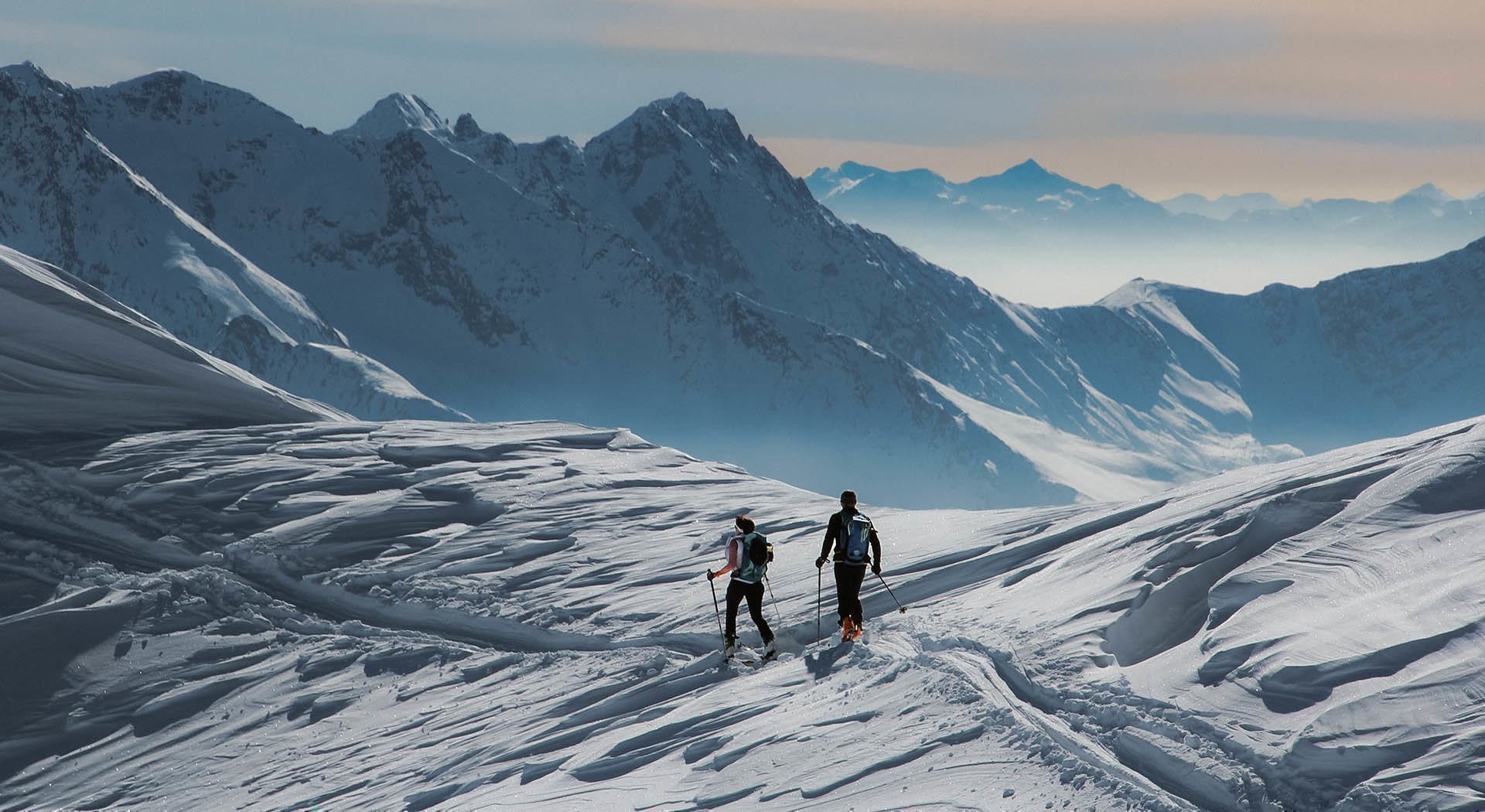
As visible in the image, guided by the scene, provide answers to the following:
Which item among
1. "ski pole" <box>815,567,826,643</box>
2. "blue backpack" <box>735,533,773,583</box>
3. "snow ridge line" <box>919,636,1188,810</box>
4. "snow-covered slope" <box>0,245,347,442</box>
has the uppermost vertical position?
"snow-covered slope" <box>0,245,347,442</box>

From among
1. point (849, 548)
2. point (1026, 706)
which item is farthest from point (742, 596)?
point (1026, 706)

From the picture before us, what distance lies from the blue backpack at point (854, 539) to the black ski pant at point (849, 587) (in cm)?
10

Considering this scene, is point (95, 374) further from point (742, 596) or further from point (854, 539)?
point (854, 539)

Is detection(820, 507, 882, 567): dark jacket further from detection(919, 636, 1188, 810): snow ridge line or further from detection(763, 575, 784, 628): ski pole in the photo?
detection(763, 575, 784, 628): ski pole

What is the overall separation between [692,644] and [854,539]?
4.92 m

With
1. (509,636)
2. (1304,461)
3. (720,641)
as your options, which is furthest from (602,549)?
(1304,461)

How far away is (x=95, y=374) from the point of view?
37688 millimetres

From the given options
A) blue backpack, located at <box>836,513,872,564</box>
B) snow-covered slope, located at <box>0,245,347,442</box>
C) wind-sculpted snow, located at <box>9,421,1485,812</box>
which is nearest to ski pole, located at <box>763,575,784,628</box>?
wind-sculpted snow, located at <box>9,421,1485,812</box>

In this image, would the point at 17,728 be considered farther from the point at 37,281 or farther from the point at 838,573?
the point at 37,281

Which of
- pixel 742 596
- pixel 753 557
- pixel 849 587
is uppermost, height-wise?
pixel 753 557

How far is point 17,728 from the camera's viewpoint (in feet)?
74.3

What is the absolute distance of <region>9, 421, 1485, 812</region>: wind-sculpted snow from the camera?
45.5ft

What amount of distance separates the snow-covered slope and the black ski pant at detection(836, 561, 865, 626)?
25549 millimetres

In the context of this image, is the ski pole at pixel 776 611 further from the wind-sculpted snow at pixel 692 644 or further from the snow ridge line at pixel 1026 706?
the snow ridge line at pixel 1026 706
